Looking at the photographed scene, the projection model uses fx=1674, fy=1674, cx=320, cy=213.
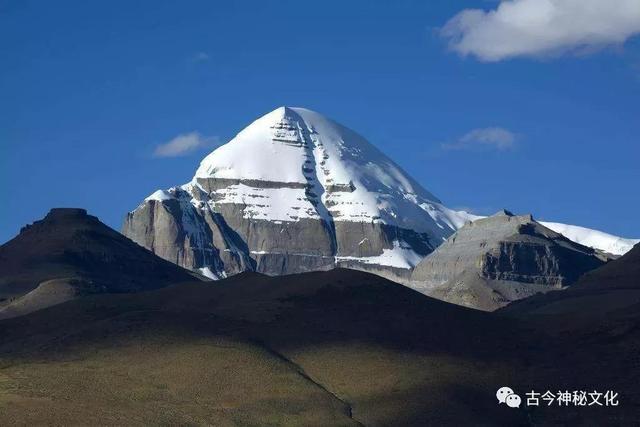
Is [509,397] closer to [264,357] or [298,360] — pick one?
[298,360]

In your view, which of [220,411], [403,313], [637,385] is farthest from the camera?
[403,313]

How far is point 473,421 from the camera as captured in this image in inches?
5192

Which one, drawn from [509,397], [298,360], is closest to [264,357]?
[298,360]

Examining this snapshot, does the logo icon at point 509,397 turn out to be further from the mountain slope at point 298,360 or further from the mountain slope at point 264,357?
the mountain slope at point 264,357

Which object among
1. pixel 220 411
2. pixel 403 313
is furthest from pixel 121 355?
pixel 403 313

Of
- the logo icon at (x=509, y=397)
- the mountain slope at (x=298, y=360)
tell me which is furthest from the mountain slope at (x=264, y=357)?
the logo icon at (x=509, y=397)

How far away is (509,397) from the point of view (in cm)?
13775

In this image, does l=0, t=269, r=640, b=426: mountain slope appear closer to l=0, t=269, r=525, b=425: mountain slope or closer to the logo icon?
l=0, t=269, r=525, b=425: mountain slope

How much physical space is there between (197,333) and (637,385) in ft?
130

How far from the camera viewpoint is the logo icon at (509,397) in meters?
137

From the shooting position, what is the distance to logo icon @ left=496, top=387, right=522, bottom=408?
449 ft

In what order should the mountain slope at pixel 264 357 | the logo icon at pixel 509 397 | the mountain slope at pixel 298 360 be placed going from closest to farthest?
1. the mountain slope at pixel 264 357
2. the mountain slope at pixel 298 360
3. the logo icon at pixel 509 397

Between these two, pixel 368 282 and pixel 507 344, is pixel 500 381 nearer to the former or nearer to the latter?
pixel 507 344

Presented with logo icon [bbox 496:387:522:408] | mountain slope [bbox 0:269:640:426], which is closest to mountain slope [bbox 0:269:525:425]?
mountain slope [bbox 0:269:640:426]
